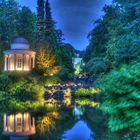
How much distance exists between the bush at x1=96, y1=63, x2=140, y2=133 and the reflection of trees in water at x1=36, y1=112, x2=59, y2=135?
4.62 m

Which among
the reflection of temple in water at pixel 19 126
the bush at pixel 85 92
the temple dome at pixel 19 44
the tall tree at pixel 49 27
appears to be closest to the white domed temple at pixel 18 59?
the temple dome at pixel 19 44

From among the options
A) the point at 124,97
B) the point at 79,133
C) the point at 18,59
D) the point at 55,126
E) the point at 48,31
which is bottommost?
the point at 79,133

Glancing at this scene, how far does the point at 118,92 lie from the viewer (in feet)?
35.8

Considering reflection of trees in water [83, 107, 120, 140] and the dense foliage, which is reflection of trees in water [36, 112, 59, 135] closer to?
reflection of trees in water [83, 107, 120, 140]

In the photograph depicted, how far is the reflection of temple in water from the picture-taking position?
1530 cm

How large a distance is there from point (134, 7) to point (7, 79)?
2736cm

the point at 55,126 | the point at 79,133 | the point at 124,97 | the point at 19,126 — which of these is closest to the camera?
the point at 124,97

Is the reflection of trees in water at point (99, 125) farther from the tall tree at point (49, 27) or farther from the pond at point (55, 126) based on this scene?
the tall tree at point (49, 27)

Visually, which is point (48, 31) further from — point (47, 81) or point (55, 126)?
point (55, 126)

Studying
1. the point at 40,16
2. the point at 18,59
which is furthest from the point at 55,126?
the point at 40,16

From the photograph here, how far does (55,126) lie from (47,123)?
35.8 inches

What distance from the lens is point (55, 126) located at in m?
17.4

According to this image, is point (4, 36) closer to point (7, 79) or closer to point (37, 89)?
point (7, 79)

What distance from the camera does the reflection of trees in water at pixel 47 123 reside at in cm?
1600
